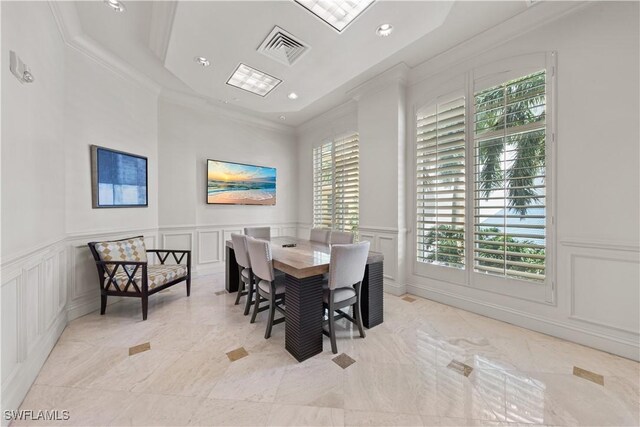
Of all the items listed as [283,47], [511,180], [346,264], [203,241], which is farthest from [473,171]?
[203,241]

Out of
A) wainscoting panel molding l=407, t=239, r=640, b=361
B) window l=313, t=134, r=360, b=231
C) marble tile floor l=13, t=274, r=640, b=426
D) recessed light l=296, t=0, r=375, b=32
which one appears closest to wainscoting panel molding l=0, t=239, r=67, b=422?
marble tile floor l=13, t=274, r=640, b=426

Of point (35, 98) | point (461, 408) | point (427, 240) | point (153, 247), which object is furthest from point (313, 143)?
point (461, 408)

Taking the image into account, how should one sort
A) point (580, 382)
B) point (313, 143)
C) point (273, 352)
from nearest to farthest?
point (580, 382)
point (273, 352)
point (313, 143)

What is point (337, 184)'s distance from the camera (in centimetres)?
465

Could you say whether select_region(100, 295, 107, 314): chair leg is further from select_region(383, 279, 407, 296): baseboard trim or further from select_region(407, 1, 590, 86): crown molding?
select_region(407, 1, 590, 86): crown molding

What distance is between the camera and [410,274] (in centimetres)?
347

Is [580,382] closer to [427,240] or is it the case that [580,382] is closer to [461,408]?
[461,408]

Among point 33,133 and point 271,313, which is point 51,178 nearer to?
point 33,133

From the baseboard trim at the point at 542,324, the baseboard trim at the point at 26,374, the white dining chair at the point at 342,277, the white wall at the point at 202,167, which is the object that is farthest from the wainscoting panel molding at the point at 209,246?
the baseboard trim at the point at 542,324

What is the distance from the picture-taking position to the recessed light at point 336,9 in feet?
6.07

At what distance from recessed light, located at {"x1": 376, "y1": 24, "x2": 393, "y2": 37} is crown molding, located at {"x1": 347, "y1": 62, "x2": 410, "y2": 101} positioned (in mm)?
1163

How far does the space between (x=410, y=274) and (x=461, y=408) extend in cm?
203

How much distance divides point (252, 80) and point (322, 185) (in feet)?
8.00

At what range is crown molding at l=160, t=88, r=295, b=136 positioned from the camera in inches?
155
